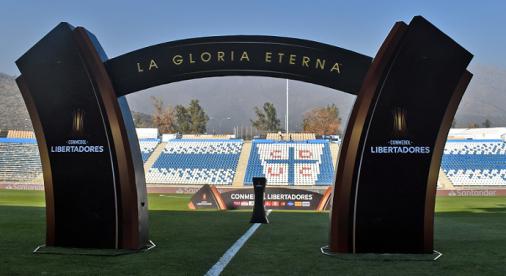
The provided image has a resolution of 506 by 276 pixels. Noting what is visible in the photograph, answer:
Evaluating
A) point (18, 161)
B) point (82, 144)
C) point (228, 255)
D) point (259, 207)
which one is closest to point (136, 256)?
point (228, 255)

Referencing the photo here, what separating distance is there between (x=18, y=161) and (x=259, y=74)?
4955 centimetres

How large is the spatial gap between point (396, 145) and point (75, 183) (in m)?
5.36

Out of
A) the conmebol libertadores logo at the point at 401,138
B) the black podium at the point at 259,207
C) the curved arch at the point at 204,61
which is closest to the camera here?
the conmebol libertadores logo at the point at 401,138

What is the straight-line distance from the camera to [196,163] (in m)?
53.6

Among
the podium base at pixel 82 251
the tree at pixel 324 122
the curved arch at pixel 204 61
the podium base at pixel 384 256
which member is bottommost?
the podium base at pixel 384 256

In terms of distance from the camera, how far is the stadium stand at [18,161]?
167ft

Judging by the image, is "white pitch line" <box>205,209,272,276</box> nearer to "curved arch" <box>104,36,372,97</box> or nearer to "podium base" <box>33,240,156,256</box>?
"podium base" <box>33,240,156,256</box>

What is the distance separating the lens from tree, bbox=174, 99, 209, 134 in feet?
456

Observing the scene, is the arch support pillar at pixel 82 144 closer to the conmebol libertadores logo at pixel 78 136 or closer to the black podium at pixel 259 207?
the conmebol libertadores logo at pixel 78 136

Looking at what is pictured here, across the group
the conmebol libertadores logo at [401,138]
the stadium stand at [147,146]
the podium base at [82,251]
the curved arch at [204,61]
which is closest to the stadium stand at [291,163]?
the stadium stand at [147,146]

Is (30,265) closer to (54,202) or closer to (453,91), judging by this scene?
(54,202)

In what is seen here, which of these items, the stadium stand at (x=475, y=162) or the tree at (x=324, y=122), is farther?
the tree at (x=324, y=122)

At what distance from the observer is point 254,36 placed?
941cm

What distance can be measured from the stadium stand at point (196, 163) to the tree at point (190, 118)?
79.5m
